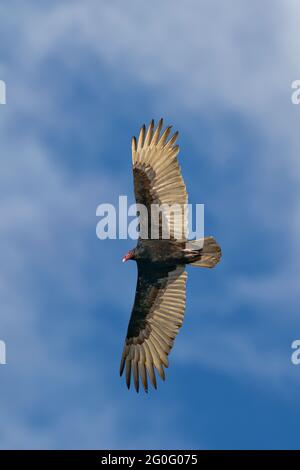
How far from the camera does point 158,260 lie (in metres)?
23.6

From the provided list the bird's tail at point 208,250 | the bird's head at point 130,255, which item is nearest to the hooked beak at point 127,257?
the bird's head at point 130,255

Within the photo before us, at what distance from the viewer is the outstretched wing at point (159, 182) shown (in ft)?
75.9

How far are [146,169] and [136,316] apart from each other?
9.67 ft

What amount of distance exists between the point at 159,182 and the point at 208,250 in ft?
5.03

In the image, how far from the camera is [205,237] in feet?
75.9

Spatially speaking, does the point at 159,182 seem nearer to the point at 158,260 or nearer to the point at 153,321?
the point at 158,260

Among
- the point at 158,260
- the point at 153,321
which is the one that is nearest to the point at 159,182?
the point at 158,260

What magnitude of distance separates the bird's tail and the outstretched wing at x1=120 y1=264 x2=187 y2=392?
30.9 inches

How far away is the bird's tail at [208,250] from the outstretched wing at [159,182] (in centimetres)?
34

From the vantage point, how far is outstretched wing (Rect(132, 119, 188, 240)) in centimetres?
2314

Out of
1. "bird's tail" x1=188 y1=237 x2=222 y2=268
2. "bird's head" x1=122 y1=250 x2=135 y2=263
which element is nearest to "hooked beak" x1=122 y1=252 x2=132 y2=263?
"bird's head" x1=122 y1=250 x2=135 y2=263

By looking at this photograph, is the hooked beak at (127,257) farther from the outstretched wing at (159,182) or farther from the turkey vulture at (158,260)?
the outstretched wing at (159,182)

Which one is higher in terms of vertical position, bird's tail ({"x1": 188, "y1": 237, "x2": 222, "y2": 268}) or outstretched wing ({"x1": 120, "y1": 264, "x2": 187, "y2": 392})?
bird's tail ({"x1": 188, "y1": 237, "x2": 222, "y2": 268})

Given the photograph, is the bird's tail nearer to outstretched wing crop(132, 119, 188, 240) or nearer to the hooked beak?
outstretched wing crop(132, 119, 188, 240)
